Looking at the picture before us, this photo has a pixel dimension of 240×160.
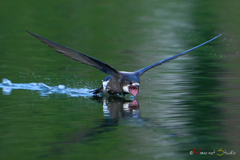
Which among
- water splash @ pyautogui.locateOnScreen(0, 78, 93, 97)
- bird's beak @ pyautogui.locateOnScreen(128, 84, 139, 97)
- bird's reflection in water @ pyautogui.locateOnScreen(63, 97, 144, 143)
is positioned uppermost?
water splash @ pyautogui.locateOnScreen(0, 78, 93, 97)

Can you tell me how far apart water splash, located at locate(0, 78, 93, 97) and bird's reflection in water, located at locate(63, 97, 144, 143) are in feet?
1.32

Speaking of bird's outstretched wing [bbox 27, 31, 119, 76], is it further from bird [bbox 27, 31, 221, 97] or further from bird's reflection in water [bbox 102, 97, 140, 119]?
bird's reflection in water [bbox 102, 97, 140, 119]

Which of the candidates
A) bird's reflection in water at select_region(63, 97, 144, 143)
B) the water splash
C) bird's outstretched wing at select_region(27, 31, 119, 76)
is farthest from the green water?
bird's outstretched wing at select_region(27, 31, 119, 76)

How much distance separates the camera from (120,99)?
7.86 metres

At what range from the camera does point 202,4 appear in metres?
23.1

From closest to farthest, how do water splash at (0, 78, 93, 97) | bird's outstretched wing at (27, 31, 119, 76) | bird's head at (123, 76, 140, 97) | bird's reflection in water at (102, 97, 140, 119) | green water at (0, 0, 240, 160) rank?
green water at (0, 0, 240, 160), bird's reflection in water at (102, 97, 140, 119), bird's outstretched wing at (27, 31, 119, 76), bird's head at (123, 76, 140, 97), water splash at (0, 78, 93, 97)

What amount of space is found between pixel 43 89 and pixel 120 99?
4.79ft

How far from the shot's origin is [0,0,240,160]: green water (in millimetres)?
5211

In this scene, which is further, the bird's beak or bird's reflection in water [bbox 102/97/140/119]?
the bird's beak

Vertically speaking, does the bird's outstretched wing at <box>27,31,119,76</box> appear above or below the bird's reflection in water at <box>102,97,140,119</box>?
above

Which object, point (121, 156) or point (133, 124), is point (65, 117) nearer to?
point (133, 124)

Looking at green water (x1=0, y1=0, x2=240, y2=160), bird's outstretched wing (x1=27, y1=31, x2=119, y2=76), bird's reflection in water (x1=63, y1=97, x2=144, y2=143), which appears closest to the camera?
green water (x1=0, y1=0, x2=240, y2=160)

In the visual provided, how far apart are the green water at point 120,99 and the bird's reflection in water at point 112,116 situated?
0.01 meters

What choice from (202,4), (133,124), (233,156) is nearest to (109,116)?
(133,124)
